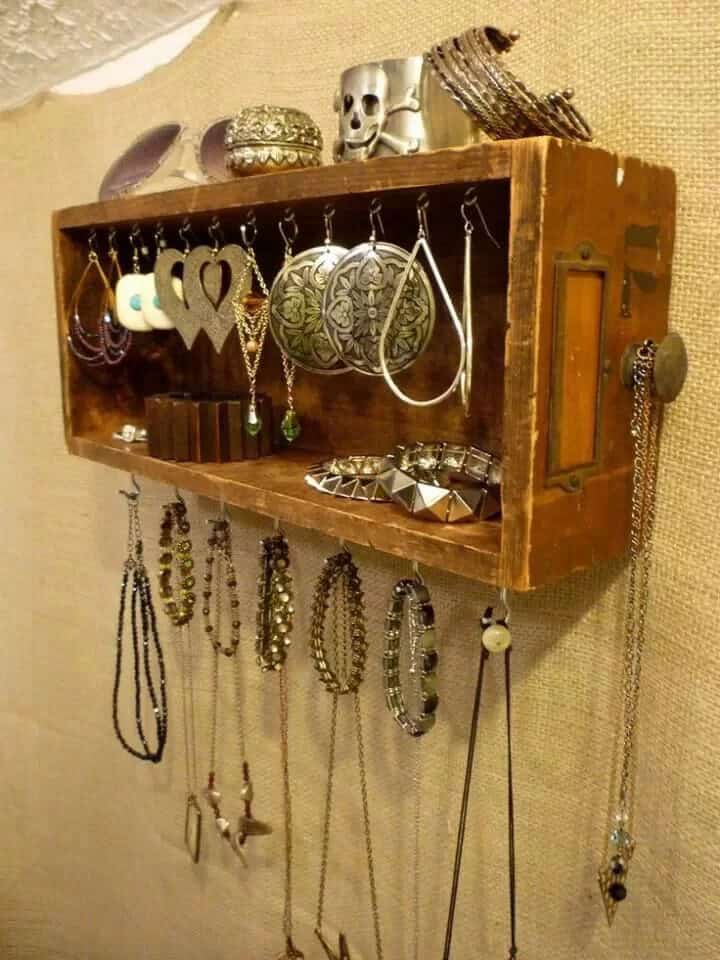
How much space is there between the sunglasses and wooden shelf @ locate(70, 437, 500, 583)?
24 cm

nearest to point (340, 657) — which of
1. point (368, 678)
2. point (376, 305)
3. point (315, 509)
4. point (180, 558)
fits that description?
point (368, 678)

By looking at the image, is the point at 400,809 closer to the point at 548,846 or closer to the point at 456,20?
the point at 548,846

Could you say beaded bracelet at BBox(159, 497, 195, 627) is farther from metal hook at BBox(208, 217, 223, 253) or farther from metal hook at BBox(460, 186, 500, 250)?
metal hook at BBox(460, 186, 500, 250)

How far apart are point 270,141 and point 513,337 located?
10.0 inches

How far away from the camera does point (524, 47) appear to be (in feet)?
1.97

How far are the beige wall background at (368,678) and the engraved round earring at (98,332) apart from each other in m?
0.21

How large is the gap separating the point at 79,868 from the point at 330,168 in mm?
1210

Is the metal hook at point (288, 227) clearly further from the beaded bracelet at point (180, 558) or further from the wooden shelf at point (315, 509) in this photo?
the beaded bracelet at point (180, 558)

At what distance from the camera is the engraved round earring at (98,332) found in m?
0.79

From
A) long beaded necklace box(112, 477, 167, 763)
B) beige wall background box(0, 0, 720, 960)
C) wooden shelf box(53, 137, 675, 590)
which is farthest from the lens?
long beaded necklace box(112, 477, 167, 763)

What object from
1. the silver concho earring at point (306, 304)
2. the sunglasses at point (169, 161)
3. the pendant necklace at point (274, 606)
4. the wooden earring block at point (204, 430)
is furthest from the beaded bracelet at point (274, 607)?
the sunglasses at point (169, 161)

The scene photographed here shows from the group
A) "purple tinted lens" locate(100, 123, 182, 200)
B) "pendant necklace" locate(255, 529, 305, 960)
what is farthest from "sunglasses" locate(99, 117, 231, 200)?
"pendant necklace" locate(255, 529, 305, 960)

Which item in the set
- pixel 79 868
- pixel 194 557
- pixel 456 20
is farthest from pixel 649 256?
pixel 79 868

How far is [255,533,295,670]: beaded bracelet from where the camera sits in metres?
0.75
